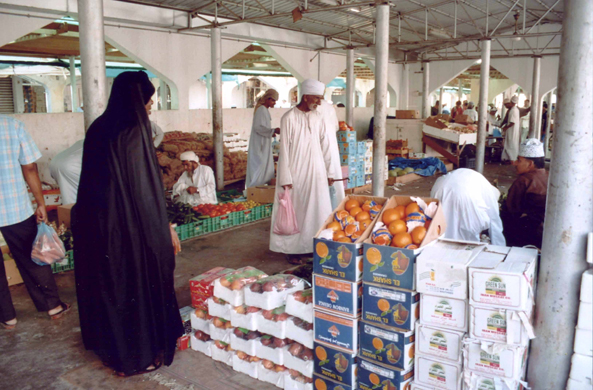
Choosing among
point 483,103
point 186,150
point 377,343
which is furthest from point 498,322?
point 483,103

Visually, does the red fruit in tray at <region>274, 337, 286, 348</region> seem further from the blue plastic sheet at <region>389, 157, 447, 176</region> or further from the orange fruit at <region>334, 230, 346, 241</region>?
the blue plastic sheet at <region>389, 157, 447, 176</region>

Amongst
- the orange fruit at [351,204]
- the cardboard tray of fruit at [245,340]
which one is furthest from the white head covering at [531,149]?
the cardboard tray of fruit at [245,340]

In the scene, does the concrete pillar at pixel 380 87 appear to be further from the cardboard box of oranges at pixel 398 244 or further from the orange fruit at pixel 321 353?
the orange fruit at pixel 321 353

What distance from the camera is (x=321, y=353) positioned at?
2.89 m

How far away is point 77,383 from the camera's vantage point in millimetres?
3129

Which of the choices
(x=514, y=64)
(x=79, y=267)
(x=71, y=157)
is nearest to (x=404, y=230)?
(x=79, y=267)

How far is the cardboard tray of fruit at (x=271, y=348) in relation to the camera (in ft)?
10.0

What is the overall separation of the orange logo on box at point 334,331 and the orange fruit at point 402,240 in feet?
1.90

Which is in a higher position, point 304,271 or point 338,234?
point 338,234

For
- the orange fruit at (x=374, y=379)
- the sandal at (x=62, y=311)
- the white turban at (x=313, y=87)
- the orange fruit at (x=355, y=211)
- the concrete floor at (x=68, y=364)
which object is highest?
the white turban at (x=313, y=87)

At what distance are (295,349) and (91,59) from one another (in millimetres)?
3110

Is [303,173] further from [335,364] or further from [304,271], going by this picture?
[335,364]

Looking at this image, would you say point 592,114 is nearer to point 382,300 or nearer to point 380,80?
point 382,300

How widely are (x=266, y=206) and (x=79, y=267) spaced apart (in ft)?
15.3
